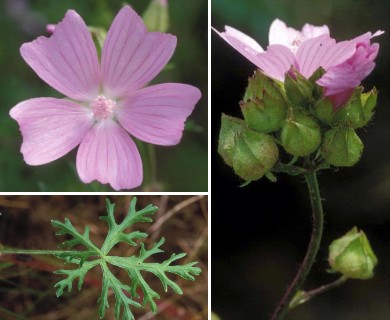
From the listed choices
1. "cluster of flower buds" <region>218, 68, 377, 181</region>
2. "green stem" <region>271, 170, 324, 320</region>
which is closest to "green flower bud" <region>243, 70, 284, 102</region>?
"cluster of flower buds" <region>218, 68, 377, 181</region>

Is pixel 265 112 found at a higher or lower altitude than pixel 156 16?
lower

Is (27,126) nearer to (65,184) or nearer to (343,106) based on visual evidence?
(65,184)

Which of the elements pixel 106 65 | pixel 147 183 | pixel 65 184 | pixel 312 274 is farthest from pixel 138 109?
pixel 312 274

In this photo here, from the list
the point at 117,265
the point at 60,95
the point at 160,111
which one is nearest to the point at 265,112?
the point at 160,111

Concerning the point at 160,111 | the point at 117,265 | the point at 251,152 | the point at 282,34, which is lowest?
the point at 117,265

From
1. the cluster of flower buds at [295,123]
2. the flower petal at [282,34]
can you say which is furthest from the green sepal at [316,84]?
the flower petal at [282,34]

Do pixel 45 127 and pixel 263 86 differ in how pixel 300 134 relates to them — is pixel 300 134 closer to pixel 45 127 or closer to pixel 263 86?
pixel 263 86
